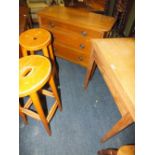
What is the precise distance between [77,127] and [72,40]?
1005mm

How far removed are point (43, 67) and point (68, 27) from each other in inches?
30.3

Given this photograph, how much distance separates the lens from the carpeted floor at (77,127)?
1291 mm

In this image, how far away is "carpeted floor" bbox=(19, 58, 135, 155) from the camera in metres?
1.29

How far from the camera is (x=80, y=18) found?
5.24 feet

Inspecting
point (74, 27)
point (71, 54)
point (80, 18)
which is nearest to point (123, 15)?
point (80, 18)

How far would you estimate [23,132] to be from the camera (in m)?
1.36

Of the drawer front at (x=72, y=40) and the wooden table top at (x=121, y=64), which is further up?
the wooden table top at (x=121, y=64)

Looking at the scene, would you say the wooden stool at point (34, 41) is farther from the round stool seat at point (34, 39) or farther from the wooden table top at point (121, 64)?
the wooden table top at point (121, 64)

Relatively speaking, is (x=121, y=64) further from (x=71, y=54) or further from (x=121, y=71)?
(x=71, y=54)

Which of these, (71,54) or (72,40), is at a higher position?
(72,40)

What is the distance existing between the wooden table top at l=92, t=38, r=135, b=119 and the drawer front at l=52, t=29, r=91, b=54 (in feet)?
1.45

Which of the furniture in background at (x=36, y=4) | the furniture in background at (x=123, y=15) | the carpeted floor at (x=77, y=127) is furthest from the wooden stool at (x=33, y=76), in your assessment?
the furniture in background at (x=36, y=4)
